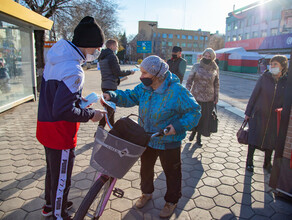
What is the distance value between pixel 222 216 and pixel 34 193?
7.81 ft

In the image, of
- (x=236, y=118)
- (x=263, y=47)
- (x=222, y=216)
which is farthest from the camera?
(x=263, y=47)

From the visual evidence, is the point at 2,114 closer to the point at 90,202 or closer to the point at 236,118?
the point at 90,202

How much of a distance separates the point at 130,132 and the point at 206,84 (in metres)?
3.06

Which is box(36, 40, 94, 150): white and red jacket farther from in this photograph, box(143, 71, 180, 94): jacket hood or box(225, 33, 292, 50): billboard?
box(225, 33, 292, 50): billboard

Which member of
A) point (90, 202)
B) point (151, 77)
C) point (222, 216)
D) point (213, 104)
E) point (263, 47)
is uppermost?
point (263, 47)

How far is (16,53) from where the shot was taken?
25.8ft

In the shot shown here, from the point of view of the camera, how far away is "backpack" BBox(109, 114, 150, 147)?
1739 millimetres

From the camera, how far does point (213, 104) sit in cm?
457

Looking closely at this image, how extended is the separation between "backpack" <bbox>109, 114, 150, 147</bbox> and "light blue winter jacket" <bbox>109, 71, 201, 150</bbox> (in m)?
0.44

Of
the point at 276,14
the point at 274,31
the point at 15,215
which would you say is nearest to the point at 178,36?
the point at 276,14

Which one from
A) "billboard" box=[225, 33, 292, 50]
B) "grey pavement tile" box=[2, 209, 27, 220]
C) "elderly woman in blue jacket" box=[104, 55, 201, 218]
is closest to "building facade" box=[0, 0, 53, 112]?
"grey pavement tile" box=[2, 209, 27, 220]

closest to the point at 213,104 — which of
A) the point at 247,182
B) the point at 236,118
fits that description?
the point at 247,182

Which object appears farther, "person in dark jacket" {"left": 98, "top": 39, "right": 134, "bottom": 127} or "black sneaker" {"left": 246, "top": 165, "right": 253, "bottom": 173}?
"person in dark jacket" {"left": 98, "top": 39, "right": 134, "bottom": 127}

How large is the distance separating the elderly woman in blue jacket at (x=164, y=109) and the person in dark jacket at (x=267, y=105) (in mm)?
1819
